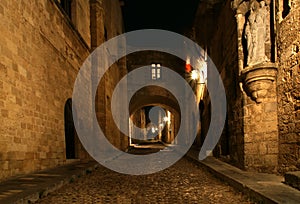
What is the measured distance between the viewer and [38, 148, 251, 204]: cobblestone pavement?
177 inches

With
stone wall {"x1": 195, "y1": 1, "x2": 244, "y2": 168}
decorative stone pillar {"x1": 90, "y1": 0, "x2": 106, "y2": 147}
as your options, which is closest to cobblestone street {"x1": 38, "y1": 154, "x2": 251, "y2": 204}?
stone wall {"x1": 195, "y1": 1, "x2": 244, "y2": 168}

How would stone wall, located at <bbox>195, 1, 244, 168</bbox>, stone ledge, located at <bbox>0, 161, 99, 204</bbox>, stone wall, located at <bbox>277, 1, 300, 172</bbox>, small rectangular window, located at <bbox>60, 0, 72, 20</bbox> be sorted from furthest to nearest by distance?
small rectangular window, located at <bbox>60, 0, 72, 20</bbox> < stone wall, located at <bbox>195, 1, 244, 168</bbox> < stone wall, located at <bbox>277, 1, 300, 172</bbox> < stone ledge, located at <bbox>0, 161, 99, 204</bbox>

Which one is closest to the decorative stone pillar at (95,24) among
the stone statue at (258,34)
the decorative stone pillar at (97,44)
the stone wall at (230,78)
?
the decorative stone pillar at (97,44)

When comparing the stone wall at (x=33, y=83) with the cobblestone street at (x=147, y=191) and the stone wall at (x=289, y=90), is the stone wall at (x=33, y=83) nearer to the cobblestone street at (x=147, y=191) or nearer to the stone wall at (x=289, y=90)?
the cobblestone street at (x=147, y=191)

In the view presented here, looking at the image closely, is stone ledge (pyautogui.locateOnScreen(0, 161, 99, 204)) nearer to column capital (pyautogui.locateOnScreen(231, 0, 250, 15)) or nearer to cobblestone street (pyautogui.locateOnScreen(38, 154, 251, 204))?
cobblestone street (pyautogui.locateOnScreen(38, 154, 251, 204))

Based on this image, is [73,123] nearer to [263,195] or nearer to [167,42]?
[263,195]

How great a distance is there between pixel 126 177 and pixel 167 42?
61.2ft

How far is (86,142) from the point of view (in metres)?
11.8

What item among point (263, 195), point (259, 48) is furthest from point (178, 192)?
point (259, 48)

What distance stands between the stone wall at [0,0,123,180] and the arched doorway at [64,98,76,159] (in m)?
0.50

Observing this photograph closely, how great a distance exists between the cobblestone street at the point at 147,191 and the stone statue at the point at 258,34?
2838 mm

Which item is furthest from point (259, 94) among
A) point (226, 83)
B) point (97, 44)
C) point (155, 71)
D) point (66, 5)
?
point (155, 71)

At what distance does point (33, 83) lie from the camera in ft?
23.2

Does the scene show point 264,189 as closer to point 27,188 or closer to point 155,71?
point 27,188
